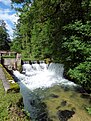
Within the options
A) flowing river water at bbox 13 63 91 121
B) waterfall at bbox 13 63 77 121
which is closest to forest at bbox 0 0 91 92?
flowing river water at bbox 13 63 91 121

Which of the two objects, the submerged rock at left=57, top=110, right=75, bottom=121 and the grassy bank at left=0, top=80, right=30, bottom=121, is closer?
the grassy bank at left=0, top=80, right=30, bottom=121

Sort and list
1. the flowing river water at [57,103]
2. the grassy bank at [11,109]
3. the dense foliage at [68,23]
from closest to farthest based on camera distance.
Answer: the grassy bank at [11,109] < the dense foliage at [68,23] < the flowing river water at [57,103]

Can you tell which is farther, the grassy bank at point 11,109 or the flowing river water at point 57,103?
the flowing river water at point 57,103

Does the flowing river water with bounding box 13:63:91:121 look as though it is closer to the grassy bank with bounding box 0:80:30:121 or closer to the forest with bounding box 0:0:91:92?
the forest with bounding box 0:0:91:92

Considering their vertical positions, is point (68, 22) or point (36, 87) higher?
point (68, 22)

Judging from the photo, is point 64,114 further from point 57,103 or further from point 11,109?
point 11,109

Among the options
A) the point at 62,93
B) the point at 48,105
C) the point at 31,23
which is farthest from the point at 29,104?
the point at 31,23

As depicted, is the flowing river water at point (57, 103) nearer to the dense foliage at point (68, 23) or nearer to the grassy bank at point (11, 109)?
the dense foliage at point (68, 23)

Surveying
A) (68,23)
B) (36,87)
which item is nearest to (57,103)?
(36,87)

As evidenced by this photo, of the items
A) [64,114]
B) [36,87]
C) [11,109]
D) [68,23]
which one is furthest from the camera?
[36,87]

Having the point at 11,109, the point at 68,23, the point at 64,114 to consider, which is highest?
the point at 68,23

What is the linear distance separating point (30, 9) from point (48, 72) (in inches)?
374

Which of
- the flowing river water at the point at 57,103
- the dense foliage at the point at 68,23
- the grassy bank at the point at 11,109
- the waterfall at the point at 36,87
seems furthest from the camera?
the waterfall at the point at 36,87

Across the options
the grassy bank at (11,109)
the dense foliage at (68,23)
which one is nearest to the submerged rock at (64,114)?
the dense foliage at (68,23)
